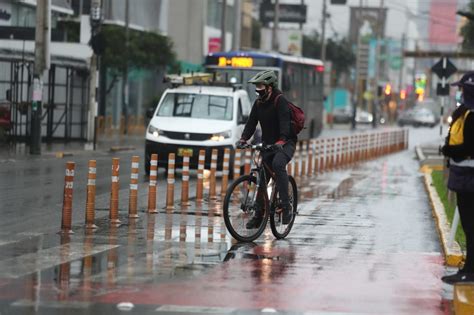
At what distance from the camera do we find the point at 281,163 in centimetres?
1368

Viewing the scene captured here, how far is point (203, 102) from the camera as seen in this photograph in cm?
2605

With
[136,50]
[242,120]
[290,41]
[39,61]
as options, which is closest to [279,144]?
[242,120]

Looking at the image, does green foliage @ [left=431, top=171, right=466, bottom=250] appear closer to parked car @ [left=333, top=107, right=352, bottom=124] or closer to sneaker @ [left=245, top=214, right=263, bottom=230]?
sneaker @ [left=245, top=214, right=263, bottom=230]

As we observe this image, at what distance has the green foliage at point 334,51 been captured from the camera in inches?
4154

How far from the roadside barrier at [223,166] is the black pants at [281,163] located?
2.18 metres

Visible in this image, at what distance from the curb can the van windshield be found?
197 inches

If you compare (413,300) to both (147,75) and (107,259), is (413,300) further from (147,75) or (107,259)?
(147,75)

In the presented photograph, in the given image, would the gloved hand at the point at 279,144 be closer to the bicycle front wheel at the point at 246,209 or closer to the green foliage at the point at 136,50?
the bicycle front wheel at the point at 246,209

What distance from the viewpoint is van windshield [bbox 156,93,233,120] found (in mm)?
25844

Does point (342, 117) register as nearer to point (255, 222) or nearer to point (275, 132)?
point (275, 132)

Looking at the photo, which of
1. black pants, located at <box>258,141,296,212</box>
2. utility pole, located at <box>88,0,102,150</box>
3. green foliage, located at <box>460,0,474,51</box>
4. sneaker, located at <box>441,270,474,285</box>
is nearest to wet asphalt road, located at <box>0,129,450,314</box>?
sneaker, located at <box>441,270,474,285</box>

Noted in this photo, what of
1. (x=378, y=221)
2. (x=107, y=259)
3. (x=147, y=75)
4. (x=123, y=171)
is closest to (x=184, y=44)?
(x=147, y=75)

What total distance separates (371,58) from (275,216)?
118 metres

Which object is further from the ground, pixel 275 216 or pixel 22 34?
pixel 22 34
